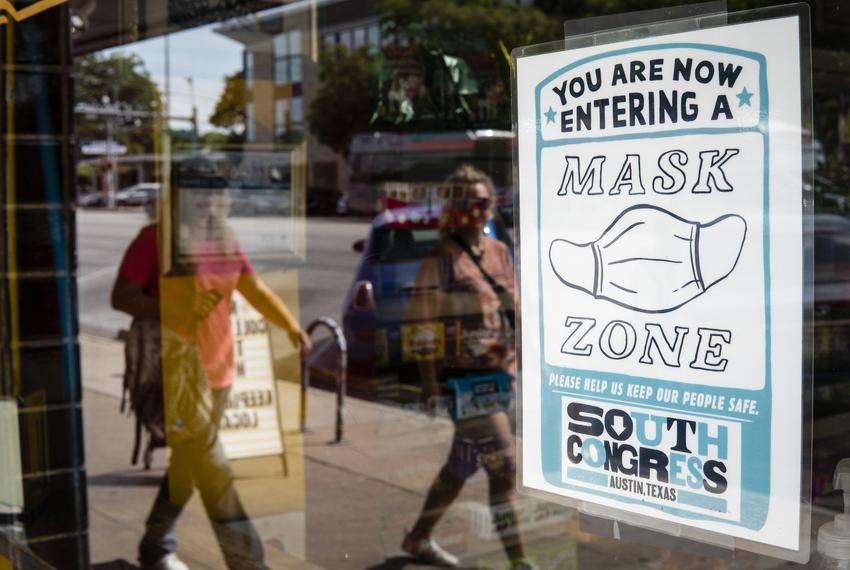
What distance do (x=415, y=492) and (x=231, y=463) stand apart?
1.12 meters

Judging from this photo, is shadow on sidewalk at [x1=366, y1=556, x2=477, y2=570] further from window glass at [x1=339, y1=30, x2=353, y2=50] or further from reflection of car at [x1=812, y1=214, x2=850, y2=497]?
window glass at [x1=339, y1=30, x2=353, y2=50]

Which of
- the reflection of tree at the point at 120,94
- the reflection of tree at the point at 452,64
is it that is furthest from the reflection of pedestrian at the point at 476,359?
the reflection of tree at the point at 120,94

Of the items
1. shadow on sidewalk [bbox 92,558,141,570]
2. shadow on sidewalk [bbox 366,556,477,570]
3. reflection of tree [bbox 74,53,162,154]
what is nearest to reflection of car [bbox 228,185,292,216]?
reflection of tree [bbox 74,53,162,154]

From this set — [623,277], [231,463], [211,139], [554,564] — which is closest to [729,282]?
[623,277]

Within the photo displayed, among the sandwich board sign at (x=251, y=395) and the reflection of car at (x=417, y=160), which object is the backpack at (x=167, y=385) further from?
the reflection of car at (x=417, y=160)

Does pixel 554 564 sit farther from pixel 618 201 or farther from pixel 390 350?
pixel 618 201

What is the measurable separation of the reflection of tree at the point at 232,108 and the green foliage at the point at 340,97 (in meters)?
0.50

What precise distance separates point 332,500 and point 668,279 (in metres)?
4.52

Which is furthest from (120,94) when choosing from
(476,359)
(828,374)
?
(828,374)

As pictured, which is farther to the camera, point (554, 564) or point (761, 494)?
point (554, 564)

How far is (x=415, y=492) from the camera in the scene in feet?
18.9

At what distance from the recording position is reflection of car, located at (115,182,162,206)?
5605 millimetres

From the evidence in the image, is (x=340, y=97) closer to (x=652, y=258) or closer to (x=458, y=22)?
(x=458, y=22)

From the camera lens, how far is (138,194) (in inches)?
319
